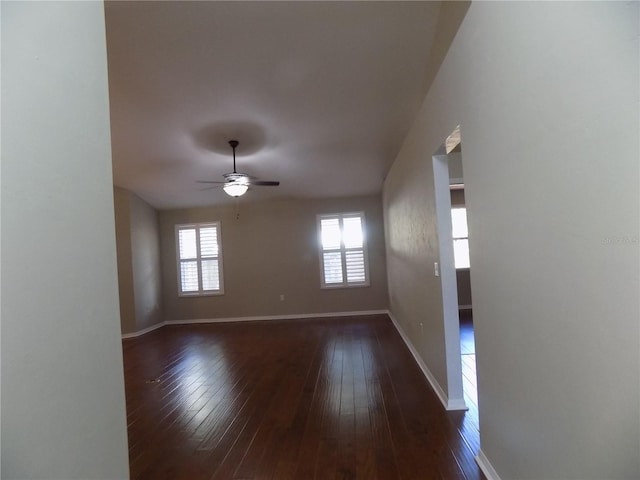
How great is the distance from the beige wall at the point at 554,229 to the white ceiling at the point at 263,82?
138 centimetres

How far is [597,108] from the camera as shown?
2.87 feet

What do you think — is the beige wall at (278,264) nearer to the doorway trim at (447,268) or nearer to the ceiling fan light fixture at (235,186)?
the ceiling fan light fixture at (235,186)

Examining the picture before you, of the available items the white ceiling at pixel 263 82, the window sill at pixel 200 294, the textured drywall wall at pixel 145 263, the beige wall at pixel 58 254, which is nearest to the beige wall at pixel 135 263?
the textured drywall wall at pixel 145 263

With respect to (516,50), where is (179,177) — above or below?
above

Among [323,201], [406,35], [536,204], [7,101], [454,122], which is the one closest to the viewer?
[7,101]

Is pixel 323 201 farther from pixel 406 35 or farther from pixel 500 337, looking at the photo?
pixel 500 337

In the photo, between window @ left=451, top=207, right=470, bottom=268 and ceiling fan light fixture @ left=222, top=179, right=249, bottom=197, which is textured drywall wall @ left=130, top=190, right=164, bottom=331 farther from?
window @ left=451, top=207, right=470, bottom=268

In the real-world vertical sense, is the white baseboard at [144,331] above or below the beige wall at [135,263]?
below

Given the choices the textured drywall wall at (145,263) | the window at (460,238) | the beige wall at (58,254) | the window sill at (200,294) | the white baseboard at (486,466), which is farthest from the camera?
the window sill at (200,294)

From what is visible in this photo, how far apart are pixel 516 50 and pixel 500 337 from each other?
1.27 metres

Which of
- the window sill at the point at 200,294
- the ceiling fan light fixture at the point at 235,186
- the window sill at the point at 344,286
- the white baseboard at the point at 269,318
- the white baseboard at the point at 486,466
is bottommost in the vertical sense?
the white baseboard at the point at 269,318

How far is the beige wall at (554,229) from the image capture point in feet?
2.73

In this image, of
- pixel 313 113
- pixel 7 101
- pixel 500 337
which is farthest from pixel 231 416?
pixel 313 113

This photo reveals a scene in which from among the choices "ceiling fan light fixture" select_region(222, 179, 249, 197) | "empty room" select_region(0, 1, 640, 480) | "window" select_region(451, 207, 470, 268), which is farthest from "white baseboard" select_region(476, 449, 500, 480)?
"window" select_region(451, 207, 470, 268)
